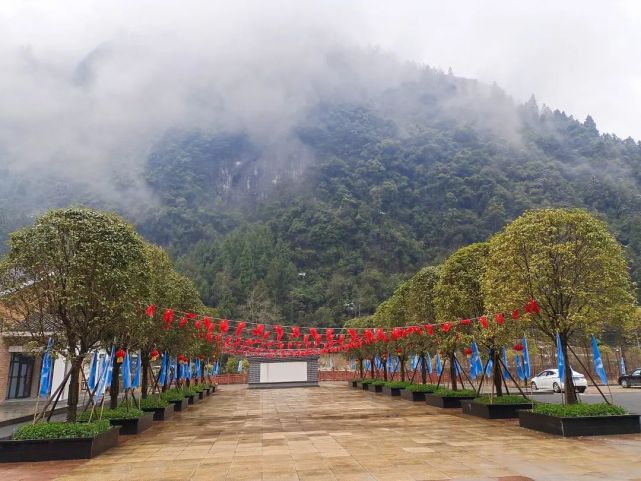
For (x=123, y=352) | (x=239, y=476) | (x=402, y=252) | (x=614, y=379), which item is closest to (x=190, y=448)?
(x=239, y=476)

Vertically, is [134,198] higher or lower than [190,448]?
higher

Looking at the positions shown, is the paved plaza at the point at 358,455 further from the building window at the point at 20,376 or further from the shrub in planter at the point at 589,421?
the building window at the point at 20,376

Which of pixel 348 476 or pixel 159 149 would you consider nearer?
pixel 348 476

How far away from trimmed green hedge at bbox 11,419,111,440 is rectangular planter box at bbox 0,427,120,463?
0.37 feet

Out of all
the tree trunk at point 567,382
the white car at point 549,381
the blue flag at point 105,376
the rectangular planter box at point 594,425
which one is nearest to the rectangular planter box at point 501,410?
the tree trunk at point 567,382

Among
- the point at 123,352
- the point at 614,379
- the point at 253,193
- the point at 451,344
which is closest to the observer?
the point at 123,352

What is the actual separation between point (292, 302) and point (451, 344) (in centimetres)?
6924

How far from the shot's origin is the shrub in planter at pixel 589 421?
11.5 m

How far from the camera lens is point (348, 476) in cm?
802

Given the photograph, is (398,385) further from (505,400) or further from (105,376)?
(105,376)

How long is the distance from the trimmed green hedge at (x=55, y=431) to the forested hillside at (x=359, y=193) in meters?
67.0

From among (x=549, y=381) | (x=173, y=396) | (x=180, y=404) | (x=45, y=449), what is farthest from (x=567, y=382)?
(x=549, y=381)

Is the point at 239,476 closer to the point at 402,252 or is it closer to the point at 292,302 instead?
the point at 292,302

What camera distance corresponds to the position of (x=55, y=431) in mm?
10461
